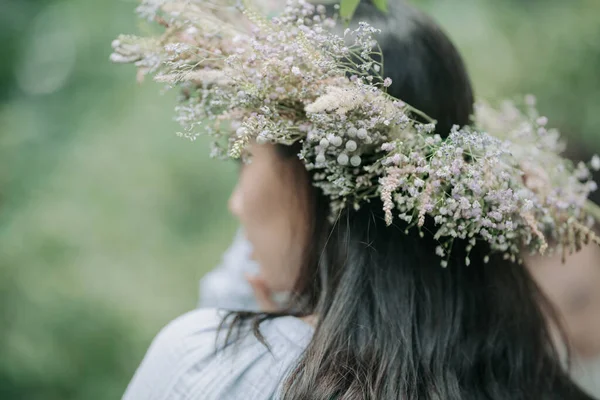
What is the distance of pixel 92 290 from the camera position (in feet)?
7.08

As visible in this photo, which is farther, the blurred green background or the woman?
the blurred green background

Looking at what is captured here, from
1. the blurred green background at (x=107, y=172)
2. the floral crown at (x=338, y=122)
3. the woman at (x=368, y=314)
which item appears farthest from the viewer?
the blurred green background at (x=107, y=172)

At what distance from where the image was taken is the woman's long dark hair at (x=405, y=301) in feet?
2.94

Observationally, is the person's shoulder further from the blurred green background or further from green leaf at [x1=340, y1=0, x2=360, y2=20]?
the blurred green background

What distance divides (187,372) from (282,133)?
43 cm

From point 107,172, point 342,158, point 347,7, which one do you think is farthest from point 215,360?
point 107,172

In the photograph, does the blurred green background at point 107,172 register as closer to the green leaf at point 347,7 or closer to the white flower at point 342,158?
the green leaf at point 347,7

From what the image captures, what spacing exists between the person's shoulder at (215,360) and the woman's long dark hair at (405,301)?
33 mm

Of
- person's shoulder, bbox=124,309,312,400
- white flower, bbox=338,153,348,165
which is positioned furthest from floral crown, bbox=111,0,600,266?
person's shoulder, bbox=124,309,312,400

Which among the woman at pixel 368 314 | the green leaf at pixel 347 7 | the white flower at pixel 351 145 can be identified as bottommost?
the woman at pixel 368 314

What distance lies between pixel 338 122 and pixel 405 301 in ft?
1.14

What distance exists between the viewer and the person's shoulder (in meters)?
0.90

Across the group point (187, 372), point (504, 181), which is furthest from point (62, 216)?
point (504, 181)

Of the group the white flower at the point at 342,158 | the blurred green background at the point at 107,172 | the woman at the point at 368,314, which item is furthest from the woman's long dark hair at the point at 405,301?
Answer: the blurred green background at the point at 107,172
